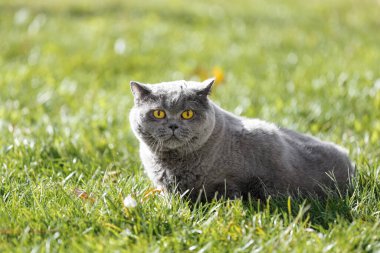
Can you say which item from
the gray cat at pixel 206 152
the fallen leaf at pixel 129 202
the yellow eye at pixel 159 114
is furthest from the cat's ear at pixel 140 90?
the fallen leaf at pixel 129 202

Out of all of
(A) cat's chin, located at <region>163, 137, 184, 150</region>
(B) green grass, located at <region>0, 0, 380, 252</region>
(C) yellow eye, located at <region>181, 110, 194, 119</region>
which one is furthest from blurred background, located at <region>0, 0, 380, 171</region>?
(C) yellow eye, located at <region>181, 110, 194, 119</region>

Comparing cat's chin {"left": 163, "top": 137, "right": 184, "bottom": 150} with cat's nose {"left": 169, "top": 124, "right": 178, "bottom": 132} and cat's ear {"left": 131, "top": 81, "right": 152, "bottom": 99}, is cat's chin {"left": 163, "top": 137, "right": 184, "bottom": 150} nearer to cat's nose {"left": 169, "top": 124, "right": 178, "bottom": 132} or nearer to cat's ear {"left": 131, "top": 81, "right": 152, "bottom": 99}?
cat's nose {"left": 169, "top": 124, "right": 178, "bottom": 132}

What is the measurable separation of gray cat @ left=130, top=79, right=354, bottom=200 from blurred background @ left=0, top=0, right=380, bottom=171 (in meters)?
0.55

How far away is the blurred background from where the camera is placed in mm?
4320

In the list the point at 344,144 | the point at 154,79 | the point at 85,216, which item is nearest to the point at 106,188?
the point at 85,216

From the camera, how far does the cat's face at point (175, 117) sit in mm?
3031

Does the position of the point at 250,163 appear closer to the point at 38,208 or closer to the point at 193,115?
the point at 193,115

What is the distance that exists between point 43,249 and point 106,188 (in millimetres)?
658

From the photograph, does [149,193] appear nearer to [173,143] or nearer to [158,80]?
[173,143]

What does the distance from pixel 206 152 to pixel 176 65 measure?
3232mm

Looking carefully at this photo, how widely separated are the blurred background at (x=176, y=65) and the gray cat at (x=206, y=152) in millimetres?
555

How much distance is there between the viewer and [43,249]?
2387 mm

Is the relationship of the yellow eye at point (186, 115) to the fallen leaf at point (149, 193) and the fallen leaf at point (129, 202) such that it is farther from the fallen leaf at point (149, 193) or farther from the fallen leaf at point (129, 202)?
the fallen leaf at point (129, 202)

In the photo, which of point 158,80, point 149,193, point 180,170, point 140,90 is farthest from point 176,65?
point 149,193
